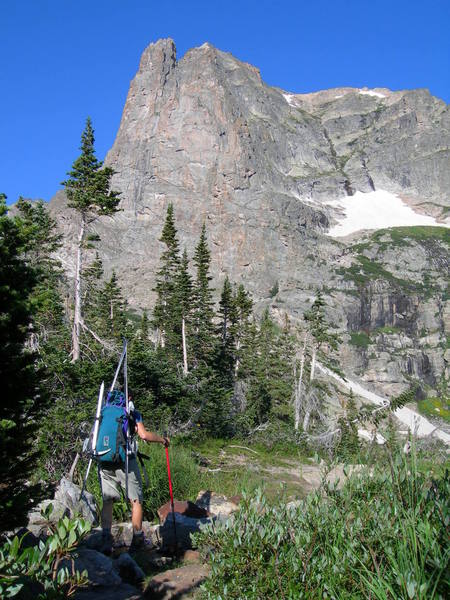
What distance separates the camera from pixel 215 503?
8.77 m

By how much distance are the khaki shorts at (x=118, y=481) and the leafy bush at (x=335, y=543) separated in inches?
103

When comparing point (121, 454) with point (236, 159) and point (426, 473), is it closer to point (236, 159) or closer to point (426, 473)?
point (426, 473)

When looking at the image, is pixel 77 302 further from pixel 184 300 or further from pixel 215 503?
pixel 184 300

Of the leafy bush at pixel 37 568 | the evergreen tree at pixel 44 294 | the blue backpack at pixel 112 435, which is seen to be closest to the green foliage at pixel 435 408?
the evergreen tree at pixel 44 294

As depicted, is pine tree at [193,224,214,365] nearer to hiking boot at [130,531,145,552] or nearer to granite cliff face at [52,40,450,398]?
hiking boot at [130,531,145,552]

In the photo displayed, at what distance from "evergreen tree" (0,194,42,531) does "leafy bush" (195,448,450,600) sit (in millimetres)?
2709

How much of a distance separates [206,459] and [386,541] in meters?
12.6

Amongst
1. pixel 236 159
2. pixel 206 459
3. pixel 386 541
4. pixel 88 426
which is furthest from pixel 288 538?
pixel 236 159

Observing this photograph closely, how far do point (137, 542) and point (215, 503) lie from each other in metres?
2.77

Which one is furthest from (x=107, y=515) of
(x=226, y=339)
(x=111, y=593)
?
(x=226, y=339)

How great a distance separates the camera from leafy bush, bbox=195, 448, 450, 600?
9.01 feet

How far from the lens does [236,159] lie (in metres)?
164

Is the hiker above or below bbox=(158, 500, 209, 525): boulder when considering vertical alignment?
above

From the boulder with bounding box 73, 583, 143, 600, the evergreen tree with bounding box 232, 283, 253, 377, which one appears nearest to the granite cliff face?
the evergreen tree with bounding box 232, 283, 253, 377
